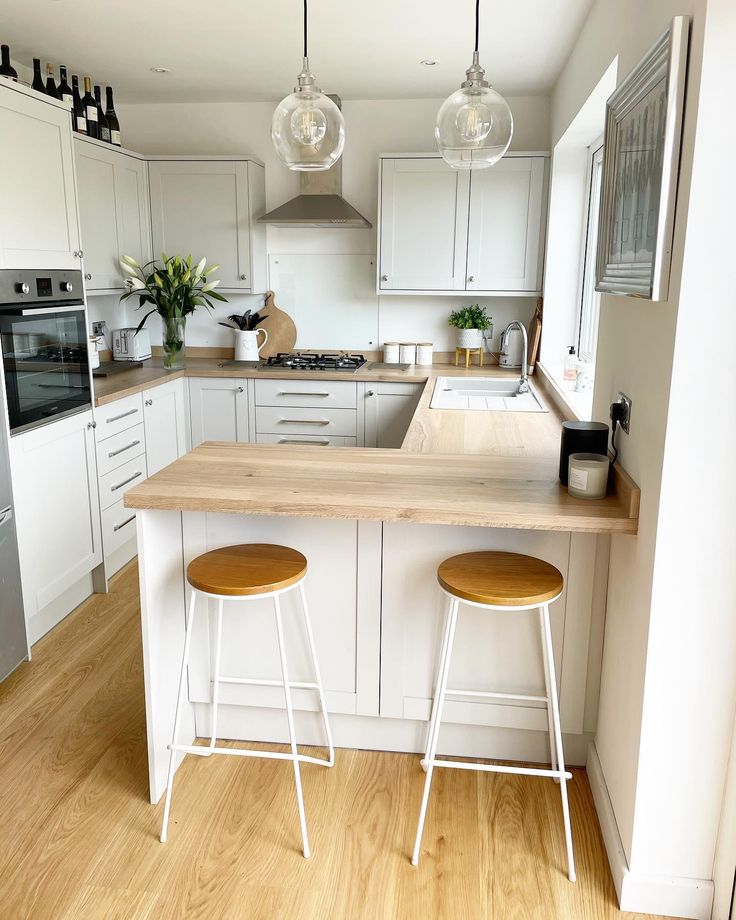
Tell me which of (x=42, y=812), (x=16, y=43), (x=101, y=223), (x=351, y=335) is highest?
(x=16, y=43)

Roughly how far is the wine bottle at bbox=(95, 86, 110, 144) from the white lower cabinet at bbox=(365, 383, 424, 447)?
2038 millimetres

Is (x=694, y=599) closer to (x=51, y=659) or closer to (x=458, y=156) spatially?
(x=458, y=156)

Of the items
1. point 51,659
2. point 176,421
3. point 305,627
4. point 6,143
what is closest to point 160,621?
point 305,627

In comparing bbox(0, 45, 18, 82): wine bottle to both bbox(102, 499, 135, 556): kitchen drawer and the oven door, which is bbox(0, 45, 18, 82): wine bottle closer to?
the oven door

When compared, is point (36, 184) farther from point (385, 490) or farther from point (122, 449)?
point (385, 490)

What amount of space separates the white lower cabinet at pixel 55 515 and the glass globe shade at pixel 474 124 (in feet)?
6.43

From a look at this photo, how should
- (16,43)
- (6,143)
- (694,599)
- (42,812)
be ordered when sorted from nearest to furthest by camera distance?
(694,599), (42,812), (6,143), (16,43)

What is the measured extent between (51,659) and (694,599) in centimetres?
246

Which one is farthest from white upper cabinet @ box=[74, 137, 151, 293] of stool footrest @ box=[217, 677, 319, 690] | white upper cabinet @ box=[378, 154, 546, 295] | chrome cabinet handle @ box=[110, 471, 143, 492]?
stool footrest @ box=[217, 677, 319, 690]

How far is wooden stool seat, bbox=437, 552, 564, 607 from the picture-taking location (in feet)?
6.23

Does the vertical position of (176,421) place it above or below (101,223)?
below

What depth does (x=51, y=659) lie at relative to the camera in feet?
10.1

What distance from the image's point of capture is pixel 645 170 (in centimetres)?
179

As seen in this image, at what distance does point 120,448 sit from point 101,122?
6.16 feet
